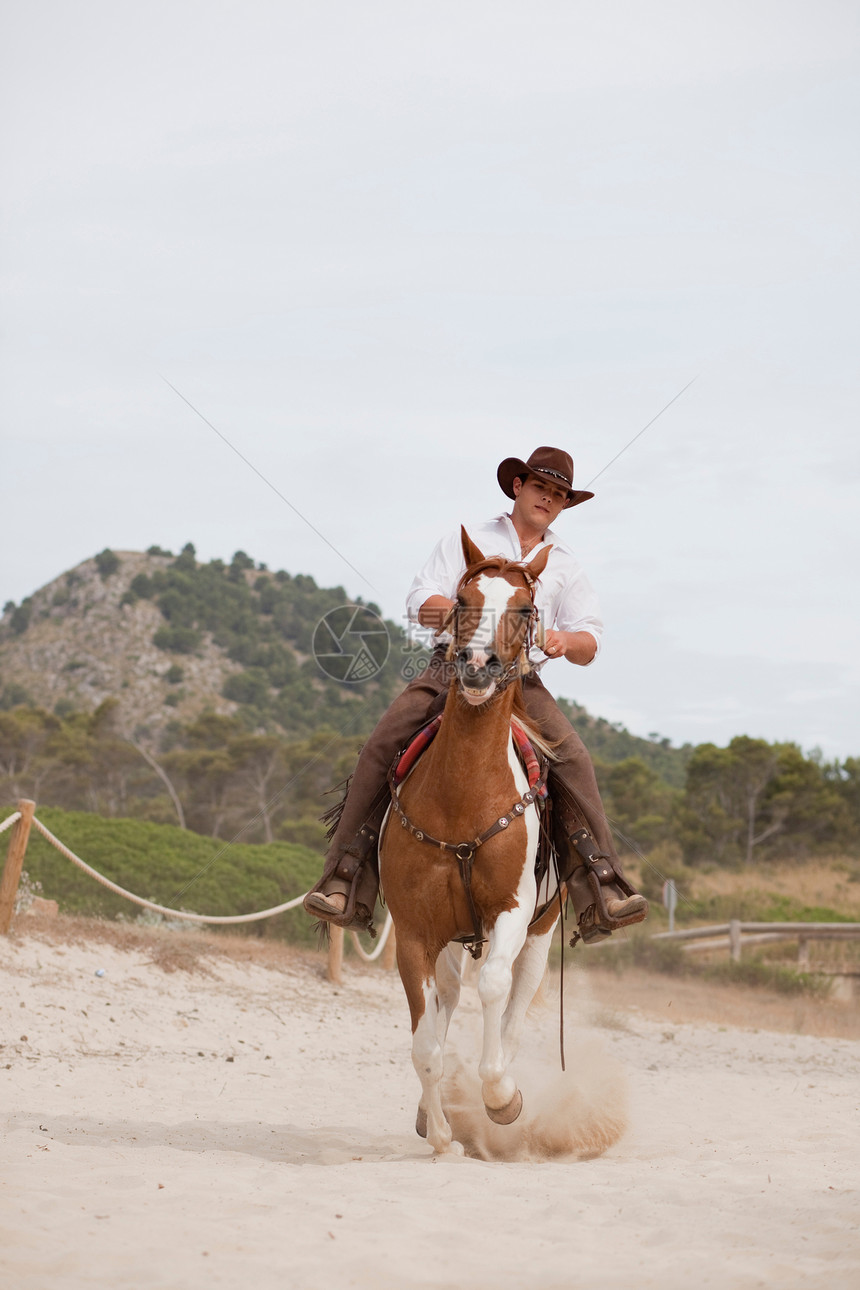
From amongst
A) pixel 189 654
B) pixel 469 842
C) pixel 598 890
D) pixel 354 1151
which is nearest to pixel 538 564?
pixel 469 842

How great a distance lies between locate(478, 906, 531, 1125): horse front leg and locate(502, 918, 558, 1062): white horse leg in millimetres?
373

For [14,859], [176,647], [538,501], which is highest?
[176,647]

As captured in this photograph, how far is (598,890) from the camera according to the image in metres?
6.11

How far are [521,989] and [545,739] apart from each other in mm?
1323

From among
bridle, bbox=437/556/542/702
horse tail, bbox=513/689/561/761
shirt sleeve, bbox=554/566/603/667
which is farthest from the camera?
shirt sleeve, bbox=554/566/603/667

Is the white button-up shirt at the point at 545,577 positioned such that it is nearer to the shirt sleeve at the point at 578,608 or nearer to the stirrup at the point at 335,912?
the shirt sleeve at the point at 578,608

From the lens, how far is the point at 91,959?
1097 centimetres

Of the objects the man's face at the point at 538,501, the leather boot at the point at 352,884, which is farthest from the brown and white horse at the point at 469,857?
the man's face at the point at 538,501

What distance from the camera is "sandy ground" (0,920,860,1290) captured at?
3.82m

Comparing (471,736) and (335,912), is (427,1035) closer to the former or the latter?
(335,912)

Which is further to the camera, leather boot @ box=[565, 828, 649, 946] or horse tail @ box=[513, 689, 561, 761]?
leather boot @ box=[565, 828, 649, 946]

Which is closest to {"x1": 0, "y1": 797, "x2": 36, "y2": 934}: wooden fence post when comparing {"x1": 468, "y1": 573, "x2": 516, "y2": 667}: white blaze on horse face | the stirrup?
the stirrup

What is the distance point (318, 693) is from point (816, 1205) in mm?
59273

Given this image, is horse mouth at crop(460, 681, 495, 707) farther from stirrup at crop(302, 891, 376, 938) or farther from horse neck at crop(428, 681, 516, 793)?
stirrup at crop(302, 891, 376, 938)
